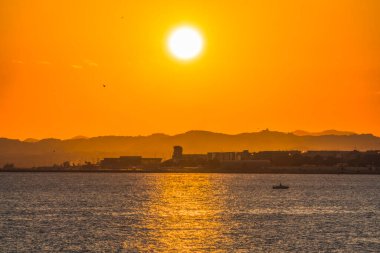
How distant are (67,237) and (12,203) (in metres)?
68.7

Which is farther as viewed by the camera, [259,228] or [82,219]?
[82,219]

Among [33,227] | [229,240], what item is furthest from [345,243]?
[33,227]

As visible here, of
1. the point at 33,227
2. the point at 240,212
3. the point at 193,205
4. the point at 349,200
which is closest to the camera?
the point at 33,227

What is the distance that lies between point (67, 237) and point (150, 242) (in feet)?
36.3

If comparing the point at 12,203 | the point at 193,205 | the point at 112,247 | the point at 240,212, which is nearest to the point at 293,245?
the point at 112,247

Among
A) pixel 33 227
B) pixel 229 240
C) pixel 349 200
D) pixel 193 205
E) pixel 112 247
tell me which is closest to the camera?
pixel 112 247

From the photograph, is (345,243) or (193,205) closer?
(345,243)

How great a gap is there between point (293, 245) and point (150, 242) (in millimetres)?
16381

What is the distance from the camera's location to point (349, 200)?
189500mm

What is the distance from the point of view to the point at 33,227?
384 ft

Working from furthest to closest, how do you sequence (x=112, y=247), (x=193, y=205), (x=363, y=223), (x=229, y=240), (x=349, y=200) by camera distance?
(x=349, y=200) → (x=193, y=205) → (x=363, y=223) → (x=229, y=240) → (x=112, y=247)

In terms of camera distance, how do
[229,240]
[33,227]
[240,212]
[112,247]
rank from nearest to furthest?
1. [112,247]
2. [229,240]
3. [33,227]
4. [240,212]

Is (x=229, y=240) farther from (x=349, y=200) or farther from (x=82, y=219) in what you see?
(x=349, y=200)

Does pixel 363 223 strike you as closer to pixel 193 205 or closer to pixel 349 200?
pixel 193 205
